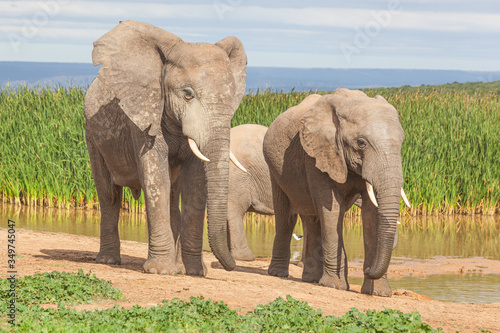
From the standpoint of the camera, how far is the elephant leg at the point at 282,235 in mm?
11055

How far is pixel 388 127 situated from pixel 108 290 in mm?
3435

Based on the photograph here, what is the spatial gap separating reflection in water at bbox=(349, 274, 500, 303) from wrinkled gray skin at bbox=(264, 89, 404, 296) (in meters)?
1.34

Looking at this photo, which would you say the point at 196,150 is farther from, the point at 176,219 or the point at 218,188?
the point at 176,219

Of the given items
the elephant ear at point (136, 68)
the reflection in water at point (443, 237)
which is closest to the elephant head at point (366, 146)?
the elephant ear at point (136, 68)

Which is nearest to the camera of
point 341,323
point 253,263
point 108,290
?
point 341,323

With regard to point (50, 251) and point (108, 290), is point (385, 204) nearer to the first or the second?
point (108, 290)

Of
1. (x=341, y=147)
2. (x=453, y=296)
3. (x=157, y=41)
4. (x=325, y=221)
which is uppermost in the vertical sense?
(x=157, y=41)

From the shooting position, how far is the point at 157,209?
29.6ft

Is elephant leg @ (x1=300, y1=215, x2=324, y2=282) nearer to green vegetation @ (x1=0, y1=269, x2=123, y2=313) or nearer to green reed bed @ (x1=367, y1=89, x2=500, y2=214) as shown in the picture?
green vegetation @ (x1=0, y1=269, x2=123, y2=313)

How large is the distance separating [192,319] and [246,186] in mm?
6511

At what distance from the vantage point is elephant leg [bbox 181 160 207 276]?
9180 mm

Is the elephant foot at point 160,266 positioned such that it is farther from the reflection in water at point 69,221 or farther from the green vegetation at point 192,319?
the reflection in water at point 69,221

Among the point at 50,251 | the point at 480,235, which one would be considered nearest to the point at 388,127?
the point at 50,251

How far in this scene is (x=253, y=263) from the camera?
40.9 ft
